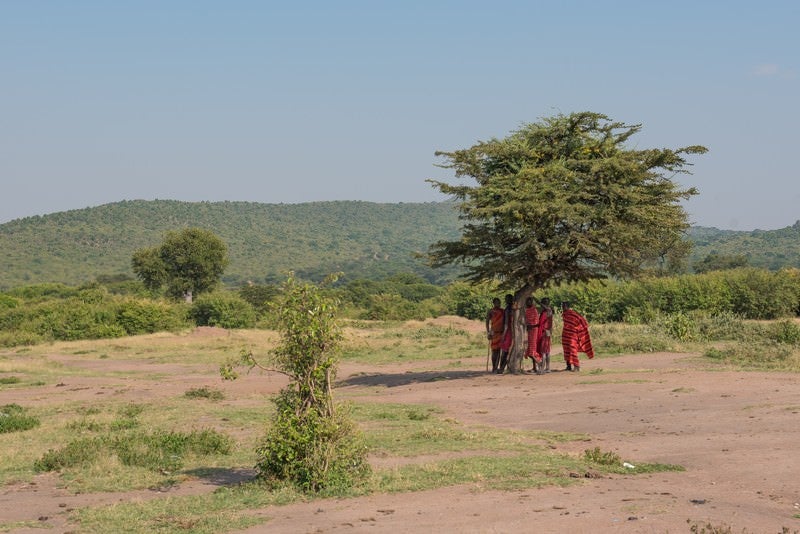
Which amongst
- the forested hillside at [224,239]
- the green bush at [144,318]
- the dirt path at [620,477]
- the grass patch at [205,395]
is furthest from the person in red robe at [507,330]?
the forested hillside at [224,239]

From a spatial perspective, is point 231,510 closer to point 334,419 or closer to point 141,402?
point 334,419

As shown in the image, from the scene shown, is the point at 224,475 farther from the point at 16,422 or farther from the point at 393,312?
the point at 393,312

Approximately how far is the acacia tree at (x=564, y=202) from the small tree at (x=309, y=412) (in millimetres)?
9704

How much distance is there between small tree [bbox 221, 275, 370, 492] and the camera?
981 cm

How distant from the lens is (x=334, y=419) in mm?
9961

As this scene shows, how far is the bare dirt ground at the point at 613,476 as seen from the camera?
8297 mm

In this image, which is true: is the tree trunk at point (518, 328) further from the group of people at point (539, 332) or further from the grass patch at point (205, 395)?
the grass patch at point (205, 395)

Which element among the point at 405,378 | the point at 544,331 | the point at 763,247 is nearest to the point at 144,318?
the point at 405,378

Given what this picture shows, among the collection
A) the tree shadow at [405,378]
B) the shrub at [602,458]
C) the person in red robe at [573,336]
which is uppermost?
the person in red robe at [573,336]

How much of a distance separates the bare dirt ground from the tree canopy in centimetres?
263

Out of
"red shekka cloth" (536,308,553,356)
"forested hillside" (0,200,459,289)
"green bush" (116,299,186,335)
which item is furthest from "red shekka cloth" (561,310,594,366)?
"forested hillside" (0,200,459,289)

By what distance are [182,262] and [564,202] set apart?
178ft

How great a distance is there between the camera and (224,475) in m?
11.3

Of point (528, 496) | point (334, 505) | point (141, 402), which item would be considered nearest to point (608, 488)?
point (528, 496)
